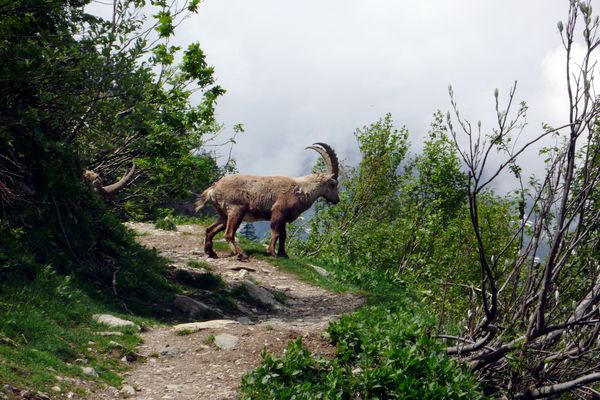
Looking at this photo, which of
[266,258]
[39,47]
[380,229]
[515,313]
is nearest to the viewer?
[515,313]

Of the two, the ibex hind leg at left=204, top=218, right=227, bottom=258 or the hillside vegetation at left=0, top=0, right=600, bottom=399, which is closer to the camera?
the hillside vegetation at left=0, top=0, right=600, bottom=399

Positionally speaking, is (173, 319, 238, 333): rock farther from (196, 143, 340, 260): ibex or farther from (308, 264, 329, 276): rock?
(308, 264, 329, 276): rock

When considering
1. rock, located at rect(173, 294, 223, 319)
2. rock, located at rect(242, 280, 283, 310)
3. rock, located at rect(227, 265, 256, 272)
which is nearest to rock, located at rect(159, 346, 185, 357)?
rock, located at rect(173, 294, 223, 319)

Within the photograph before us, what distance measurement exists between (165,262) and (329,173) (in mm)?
6976

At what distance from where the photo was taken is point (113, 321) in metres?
11.4

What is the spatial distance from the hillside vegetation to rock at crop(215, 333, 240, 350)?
3.92 feet

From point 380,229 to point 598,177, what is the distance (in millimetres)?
20398

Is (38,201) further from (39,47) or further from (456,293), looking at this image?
(456,293)

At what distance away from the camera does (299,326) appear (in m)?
12.7

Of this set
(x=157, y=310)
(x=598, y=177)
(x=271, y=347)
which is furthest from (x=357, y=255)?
(x=598, y=177)

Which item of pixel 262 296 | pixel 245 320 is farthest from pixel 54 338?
pixel 262 296

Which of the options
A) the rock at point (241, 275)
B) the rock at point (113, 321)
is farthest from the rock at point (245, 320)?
the rock at point (241, 275)

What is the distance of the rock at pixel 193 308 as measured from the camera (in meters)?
13.1

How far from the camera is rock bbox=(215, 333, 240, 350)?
10414 millimetres
